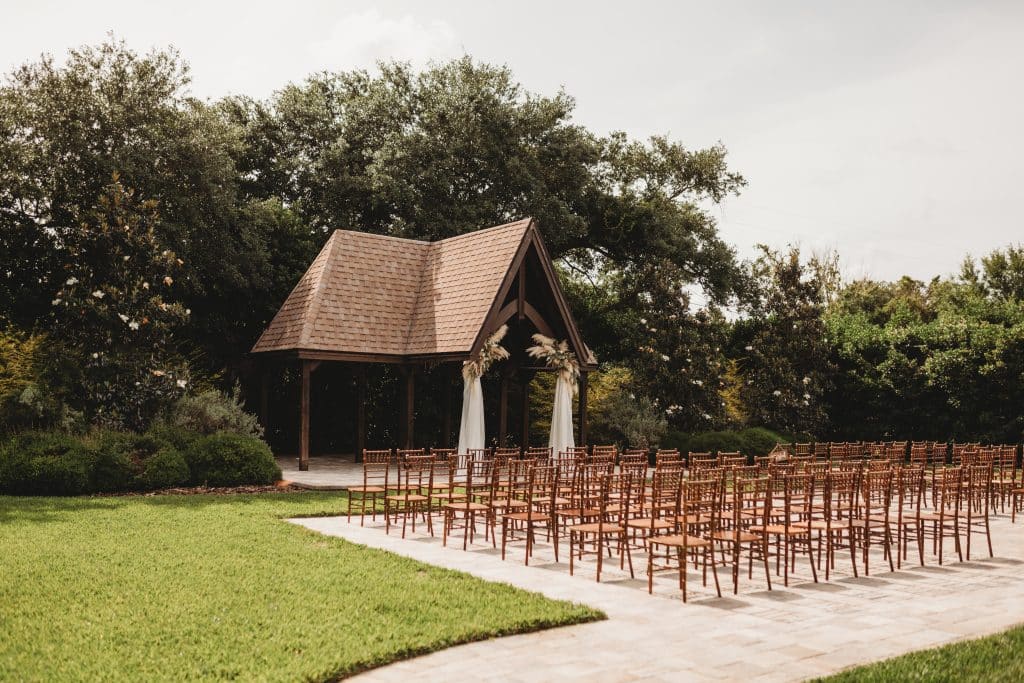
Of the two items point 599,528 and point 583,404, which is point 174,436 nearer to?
point 583,404

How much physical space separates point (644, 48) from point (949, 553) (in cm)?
917

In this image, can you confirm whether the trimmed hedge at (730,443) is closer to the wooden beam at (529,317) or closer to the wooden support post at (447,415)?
the wooden beam at (529,317)

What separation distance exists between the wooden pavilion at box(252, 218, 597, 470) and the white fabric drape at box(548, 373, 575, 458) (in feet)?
3.62

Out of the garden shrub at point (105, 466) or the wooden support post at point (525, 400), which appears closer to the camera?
the garden shrub at point (105, 466)

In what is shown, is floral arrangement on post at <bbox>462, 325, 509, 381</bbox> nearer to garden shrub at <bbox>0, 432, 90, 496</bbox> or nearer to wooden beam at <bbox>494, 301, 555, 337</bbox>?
wooden beam at <bbox>494, 301, 555, 337</bbox>

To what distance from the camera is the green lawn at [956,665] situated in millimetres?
5715

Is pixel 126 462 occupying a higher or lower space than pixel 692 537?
higher

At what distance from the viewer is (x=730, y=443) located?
79.7 feet

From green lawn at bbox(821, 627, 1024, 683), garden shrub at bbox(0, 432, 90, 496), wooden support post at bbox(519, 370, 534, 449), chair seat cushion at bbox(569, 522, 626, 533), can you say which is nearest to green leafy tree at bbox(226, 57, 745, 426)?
wooden support post at bbox(519, 370, 534, 449)

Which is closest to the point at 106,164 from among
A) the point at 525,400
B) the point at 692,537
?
the point at 525,400

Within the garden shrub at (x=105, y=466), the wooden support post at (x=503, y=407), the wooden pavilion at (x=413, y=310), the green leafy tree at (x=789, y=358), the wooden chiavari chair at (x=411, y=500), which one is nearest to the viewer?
the wooden chiavari chair at (x=411, y=500)

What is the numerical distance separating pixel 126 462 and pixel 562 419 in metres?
10.1

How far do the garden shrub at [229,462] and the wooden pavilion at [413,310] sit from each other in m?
2.77

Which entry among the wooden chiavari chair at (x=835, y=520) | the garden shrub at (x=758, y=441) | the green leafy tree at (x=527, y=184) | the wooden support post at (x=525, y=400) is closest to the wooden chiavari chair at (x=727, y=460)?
the wooden chiavari chair at (x=835, y=520)
